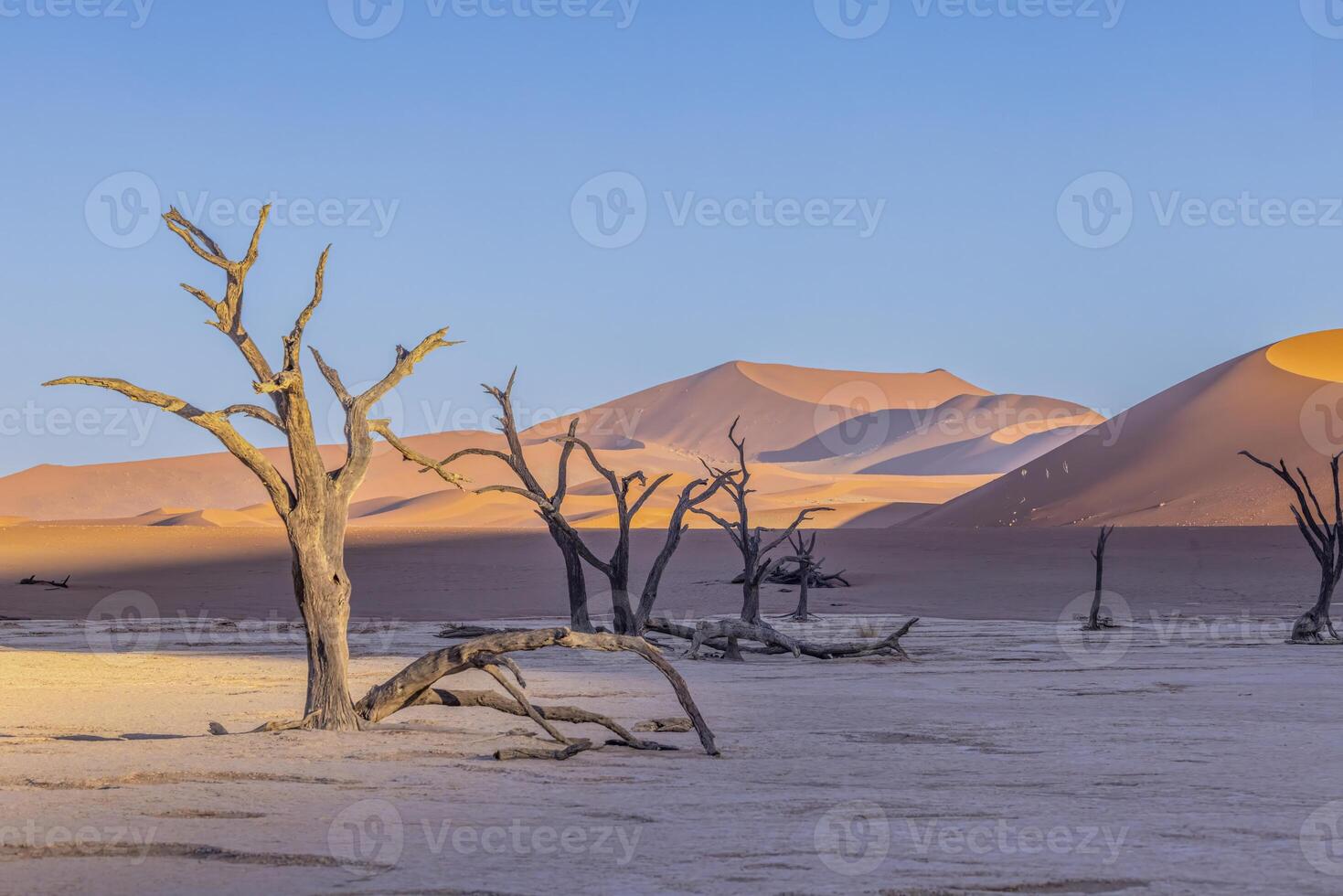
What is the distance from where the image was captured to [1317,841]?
6.16 m

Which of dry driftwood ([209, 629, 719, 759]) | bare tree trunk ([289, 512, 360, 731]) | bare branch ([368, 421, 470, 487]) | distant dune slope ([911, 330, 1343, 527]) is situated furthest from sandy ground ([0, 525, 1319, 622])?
bare tree trunk ([289, 512, 360, 731])

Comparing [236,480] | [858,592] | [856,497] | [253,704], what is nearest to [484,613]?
[858,592]

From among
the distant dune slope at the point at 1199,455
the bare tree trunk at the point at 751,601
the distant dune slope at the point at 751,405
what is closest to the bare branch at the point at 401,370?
the bare tree trunk at the point at 751,601

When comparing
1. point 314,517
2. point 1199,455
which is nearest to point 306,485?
point 314,517

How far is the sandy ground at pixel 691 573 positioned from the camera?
2992 cm

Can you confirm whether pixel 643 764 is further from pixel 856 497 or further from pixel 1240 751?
pixel 856 497

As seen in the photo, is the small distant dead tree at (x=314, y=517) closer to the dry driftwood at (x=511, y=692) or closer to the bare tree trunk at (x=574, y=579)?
the dry driftwood at (x=511, y=692)

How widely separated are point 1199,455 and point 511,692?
173 ft

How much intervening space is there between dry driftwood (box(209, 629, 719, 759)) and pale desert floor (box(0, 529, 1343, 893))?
0.16 meters

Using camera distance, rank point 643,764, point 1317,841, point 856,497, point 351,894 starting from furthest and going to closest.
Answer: point 856,497 < point 643,764 < point 1317,841 < point 351,894

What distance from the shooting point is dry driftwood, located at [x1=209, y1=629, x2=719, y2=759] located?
865 centimetres

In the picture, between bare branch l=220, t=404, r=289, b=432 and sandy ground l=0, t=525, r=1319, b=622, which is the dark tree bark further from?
sandy ground l=0, t=525, r=1319, b=622

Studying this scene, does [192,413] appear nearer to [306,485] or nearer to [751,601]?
[306,485]

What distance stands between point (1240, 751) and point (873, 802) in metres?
2.97
